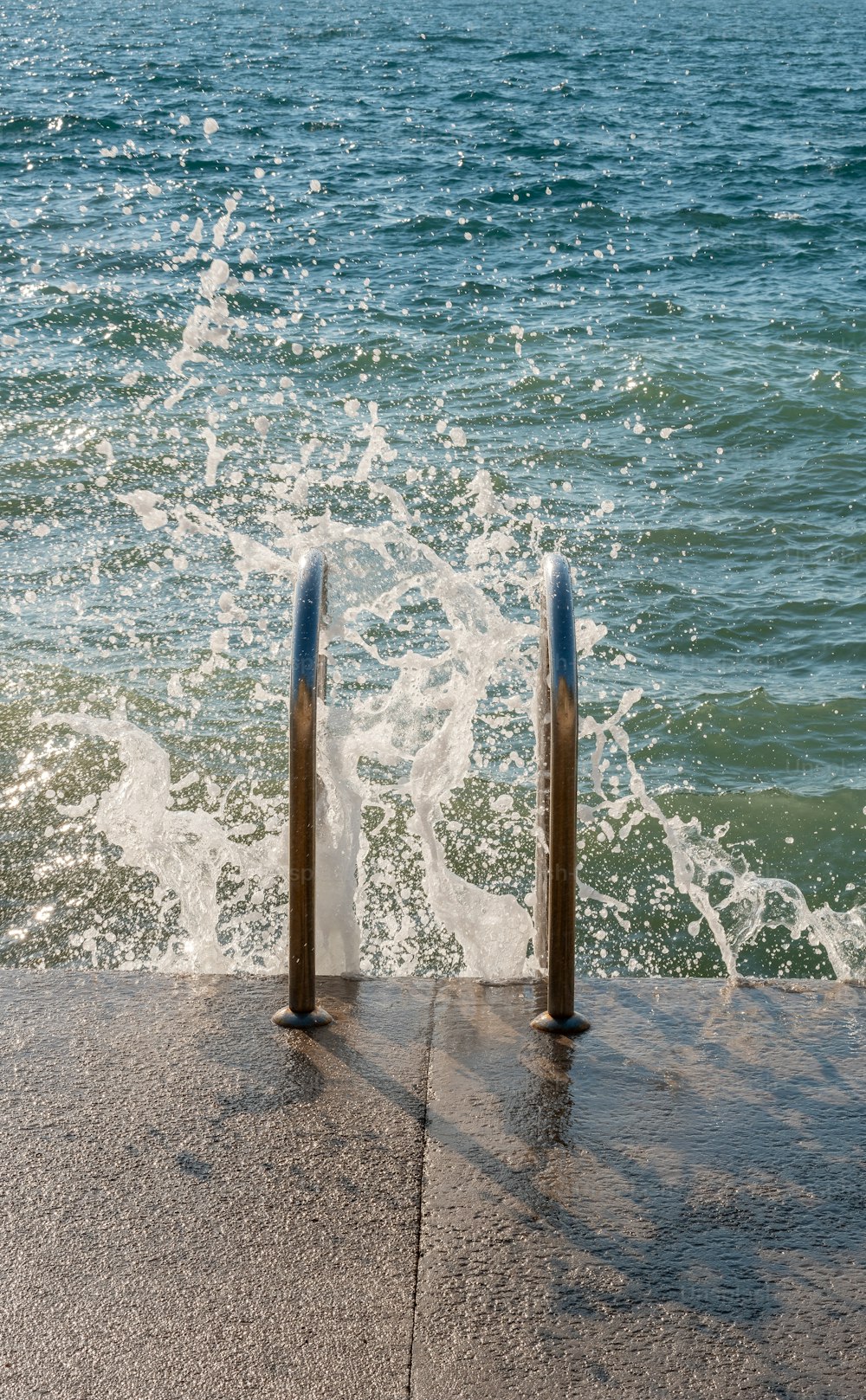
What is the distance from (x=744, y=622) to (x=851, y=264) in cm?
966

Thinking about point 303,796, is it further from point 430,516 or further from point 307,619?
point 430,516

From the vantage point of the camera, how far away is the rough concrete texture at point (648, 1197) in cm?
206

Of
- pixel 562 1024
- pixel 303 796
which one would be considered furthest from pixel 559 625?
pixel 562 1024

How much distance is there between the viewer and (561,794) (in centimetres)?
271

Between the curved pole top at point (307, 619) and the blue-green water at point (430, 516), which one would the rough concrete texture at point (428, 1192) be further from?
the curved pole top at point (307, 619)

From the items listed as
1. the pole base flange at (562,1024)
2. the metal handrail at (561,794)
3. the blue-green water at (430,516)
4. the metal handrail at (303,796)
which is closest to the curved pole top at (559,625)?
the metal handrail at (561,794)

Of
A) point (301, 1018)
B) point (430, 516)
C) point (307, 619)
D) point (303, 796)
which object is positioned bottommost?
point (430, 516)

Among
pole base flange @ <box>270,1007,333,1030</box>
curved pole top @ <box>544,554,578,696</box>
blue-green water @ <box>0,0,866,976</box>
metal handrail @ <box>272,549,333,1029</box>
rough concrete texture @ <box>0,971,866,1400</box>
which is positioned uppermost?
curved pole top @ <box>544,554,578,696</box>

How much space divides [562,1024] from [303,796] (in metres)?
0.70

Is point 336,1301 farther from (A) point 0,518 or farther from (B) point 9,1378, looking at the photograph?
(A) point 0,518

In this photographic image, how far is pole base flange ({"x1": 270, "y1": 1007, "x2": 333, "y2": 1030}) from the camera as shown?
9.43ft

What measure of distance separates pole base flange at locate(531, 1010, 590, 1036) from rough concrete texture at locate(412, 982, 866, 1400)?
25 millimetres

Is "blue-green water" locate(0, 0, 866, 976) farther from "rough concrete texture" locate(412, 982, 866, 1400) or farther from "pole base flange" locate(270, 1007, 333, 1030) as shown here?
"rough concrete texture" locate(412, 982, 866, 1400)

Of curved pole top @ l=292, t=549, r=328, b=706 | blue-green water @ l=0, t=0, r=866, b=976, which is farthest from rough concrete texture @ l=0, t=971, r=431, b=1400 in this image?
curved pole top @ l=292, t=549, r=328, b=706
